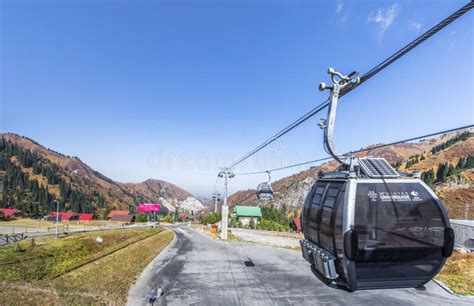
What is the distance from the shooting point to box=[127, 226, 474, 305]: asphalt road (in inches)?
653

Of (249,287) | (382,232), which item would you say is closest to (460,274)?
(249,287)

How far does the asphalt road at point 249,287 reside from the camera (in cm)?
1658

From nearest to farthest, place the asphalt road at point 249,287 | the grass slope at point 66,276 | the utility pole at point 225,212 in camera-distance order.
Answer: the grass slope at point 66,276 < the asphalt road at point 249,287 < the utility pole at point 225,212

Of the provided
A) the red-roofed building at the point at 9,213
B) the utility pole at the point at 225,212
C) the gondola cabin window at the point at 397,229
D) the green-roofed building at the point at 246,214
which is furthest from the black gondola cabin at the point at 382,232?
the red-roofed building at the point at 9,213

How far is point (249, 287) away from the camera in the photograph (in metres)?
18.9

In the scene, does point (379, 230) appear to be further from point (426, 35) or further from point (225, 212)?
point (225, 212)

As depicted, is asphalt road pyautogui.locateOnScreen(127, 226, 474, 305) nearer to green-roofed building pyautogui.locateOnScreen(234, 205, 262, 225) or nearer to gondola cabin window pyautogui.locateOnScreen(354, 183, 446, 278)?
gondola cabin window pyautogui.locateOnScreen(354, 183, 446, 278)

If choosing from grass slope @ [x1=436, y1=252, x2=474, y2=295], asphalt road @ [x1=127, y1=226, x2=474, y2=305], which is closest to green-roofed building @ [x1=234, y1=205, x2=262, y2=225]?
asphalt road @ [x1=127, y1=226, x2=474, y2=305]

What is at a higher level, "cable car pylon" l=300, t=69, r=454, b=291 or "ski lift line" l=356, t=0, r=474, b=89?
"ski lift line" l=356, t=0, r=474, b=89

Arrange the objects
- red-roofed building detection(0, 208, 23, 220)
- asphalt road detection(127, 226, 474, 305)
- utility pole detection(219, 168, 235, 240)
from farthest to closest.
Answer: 1. red-roofed building detection(0, 208, 23, 220)
2. utility pole detection(219, 168, 235, 240)
3. asphalt road detection(127, 226, 474, 305)

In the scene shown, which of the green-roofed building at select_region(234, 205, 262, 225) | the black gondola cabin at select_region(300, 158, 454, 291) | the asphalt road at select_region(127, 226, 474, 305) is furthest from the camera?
the green-roofed building at select_region(234, 205, 262, 225)

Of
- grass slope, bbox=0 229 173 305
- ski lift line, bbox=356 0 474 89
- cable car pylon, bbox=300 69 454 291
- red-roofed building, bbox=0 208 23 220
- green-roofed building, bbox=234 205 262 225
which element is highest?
ski lift line, bbox=356 0 474 89

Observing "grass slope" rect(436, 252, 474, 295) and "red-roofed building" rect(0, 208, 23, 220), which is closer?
"grass slope" rect(436, 252, 474, 295)

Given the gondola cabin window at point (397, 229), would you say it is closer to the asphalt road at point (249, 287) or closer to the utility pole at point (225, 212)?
the asphalt road at point (249, 287)
